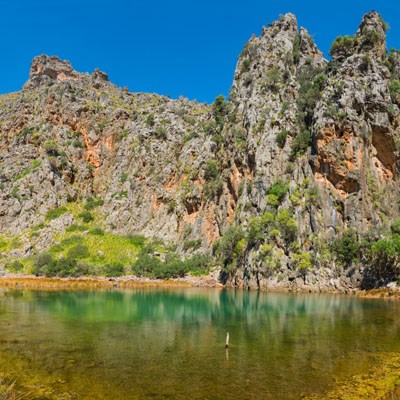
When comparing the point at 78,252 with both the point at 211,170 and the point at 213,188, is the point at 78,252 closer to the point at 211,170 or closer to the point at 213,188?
the point at 213,188

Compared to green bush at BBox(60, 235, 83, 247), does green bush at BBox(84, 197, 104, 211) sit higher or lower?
higher

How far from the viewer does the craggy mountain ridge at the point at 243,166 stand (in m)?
73.1

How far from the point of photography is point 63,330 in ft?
104

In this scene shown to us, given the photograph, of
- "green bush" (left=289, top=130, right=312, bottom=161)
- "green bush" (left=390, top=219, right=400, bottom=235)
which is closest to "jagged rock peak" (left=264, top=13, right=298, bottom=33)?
"green bush" (left=289, top=130, right=312, bottom=161)

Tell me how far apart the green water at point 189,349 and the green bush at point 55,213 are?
61.8 m

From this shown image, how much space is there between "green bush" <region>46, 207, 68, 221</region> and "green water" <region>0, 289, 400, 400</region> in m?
61.8

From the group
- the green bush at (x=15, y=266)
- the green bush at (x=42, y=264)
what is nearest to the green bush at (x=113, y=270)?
the green bush at (x=42, y=264)

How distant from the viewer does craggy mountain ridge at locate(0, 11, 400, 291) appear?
240ft

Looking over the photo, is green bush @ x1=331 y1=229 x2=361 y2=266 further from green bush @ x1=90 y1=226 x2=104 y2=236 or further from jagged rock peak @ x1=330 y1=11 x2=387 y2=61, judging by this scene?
green bush @ x1=90 y1=226 x2=104 y2=236

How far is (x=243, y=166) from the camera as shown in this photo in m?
92.8

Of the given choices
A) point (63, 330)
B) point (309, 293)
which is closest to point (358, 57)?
point (309, 293)

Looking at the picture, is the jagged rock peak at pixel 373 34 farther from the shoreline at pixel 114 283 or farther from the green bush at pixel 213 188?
the shoreline at pixel 114 283

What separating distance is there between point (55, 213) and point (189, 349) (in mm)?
89386

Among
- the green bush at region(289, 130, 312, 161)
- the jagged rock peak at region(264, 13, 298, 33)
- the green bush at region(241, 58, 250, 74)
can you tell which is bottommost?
the green bush at region(289, 130, 312, 161)
